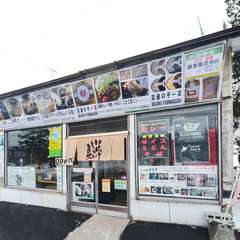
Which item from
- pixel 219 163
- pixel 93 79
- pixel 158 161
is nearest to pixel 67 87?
pixel 93 79

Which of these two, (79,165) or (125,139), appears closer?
(125,139)

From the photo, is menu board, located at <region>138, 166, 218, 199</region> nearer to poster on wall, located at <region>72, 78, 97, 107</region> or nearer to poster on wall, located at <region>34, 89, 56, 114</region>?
poster on wall, located at <region>72, 78, 97, 107</region>

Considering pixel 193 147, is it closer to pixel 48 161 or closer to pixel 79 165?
pixel 79 165

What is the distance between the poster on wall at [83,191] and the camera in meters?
7.77

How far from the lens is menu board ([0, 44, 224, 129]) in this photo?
5887 mm

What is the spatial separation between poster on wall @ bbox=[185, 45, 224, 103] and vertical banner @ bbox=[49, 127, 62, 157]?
172 inches

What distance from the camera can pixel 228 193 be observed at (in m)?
5.64

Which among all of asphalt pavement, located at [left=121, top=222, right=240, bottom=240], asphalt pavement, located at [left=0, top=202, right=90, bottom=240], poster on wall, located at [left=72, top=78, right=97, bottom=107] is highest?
poster on wall, located at [left=72, top=78, right=97, bottom=107]

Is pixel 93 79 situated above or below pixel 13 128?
above

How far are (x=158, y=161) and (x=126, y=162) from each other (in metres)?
0.94

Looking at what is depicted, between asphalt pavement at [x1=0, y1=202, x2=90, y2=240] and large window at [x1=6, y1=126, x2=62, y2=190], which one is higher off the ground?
large window at [x1=6, y1=126, x2=62, y2=190]

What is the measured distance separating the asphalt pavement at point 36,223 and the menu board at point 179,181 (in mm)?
2118

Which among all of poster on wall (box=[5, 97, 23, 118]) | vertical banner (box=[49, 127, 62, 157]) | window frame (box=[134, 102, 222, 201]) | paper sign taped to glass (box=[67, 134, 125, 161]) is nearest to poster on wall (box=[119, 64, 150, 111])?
window frame (box=[134, 102, 222, 201])

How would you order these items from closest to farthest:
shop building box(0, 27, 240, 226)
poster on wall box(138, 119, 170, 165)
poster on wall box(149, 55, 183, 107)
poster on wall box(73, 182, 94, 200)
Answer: shop building box(0, 27, 240, 226), poster on wall box(149, 55, 183, 107), poster on wall box(138, 119, 170, 165), poster on wall box(73, 182, 94, 200)
